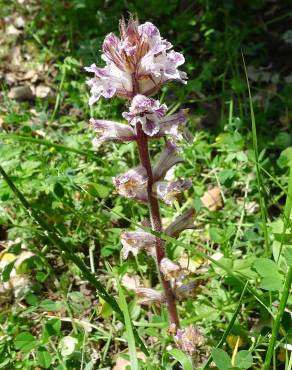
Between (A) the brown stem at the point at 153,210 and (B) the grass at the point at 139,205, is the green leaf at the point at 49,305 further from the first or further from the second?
(A) the brown stem at the point at 153,210

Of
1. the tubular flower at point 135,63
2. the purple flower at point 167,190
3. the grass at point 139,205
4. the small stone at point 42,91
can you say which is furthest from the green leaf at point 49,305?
the small stone at point 42,91

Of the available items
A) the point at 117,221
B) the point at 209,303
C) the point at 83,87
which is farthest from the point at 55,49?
the point at 209,303

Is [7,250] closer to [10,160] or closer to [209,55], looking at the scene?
[10,160]

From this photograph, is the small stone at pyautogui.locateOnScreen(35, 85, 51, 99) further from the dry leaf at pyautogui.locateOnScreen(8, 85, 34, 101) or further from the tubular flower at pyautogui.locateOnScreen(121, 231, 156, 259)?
the tubular flower at pyautogui.locateOnScreen(121, 231, 156, 259)

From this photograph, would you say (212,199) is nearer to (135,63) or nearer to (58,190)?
(58,190)

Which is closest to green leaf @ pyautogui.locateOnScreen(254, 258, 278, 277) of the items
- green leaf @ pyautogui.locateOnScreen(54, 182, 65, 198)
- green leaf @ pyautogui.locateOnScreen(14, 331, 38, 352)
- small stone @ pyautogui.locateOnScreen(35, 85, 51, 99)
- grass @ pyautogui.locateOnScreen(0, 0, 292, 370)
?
grass @ pyautogui.locateOnScreen(0, 0, 292, 370)

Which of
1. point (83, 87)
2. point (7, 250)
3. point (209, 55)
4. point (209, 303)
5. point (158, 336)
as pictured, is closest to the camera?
point (158, 336)
